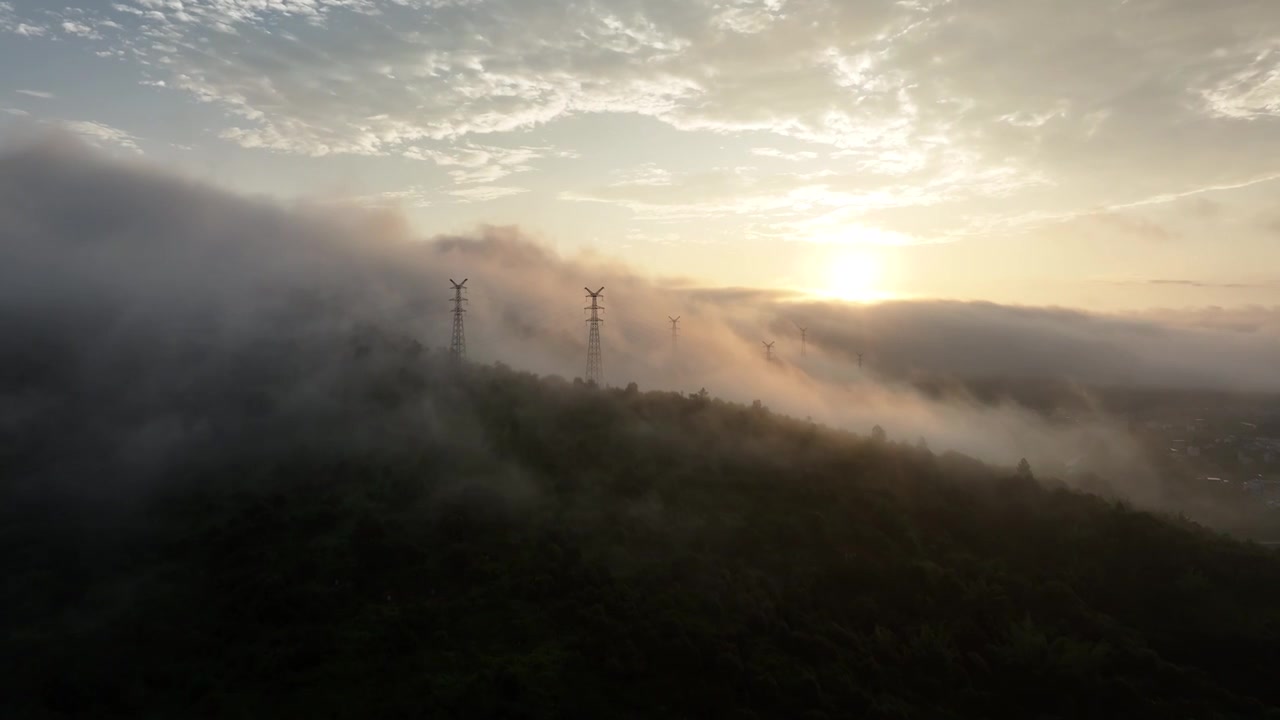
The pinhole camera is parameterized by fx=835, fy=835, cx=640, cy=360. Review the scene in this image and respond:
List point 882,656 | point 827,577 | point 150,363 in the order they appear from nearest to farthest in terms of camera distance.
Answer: point 882,656 < point 827,577 < point 150,363

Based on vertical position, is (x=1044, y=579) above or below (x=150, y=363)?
below

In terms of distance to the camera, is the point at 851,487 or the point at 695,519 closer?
the point at 695,519

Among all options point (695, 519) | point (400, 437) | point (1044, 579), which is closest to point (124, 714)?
point (400, 437)

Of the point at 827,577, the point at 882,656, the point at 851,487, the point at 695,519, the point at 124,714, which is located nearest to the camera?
the point at 124,714

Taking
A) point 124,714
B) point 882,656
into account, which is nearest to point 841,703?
point 882,656

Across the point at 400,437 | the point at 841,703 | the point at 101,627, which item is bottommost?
the point at 841,703

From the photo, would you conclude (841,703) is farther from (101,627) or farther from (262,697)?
(101,627)

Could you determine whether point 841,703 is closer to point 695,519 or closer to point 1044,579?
point 695,519
